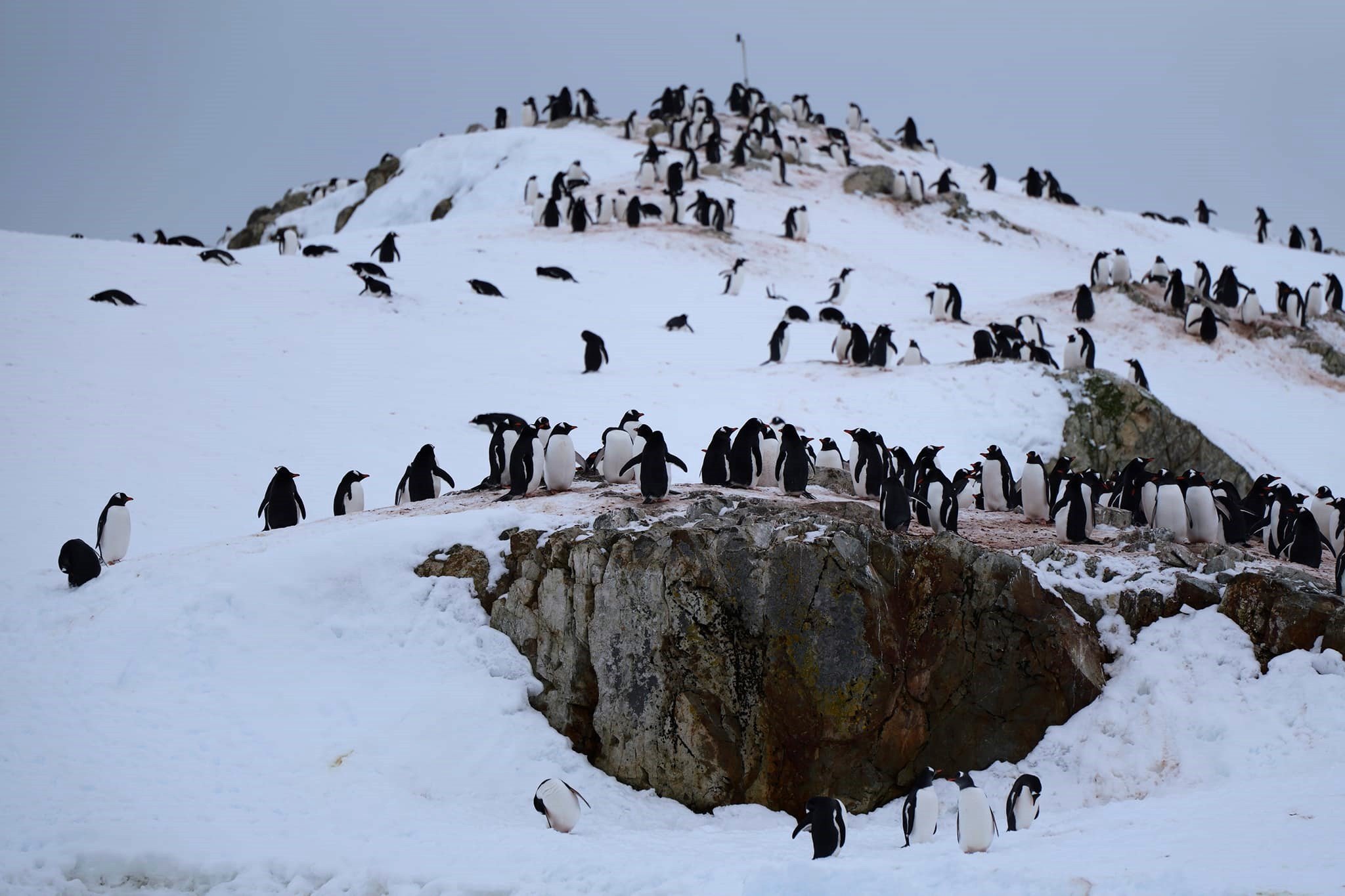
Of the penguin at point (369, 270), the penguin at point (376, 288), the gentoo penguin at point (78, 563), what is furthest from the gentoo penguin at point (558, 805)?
the penguin at point (369, 270)

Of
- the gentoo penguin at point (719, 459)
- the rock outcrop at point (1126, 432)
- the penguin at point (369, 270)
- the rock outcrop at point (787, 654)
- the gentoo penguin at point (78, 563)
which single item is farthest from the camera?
the penguin at point (369, 270)

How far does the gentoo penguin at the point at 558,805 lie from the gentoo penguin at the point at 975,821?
3.00 meters

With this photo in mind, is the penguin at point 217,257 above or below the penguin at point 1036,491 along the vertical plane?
above

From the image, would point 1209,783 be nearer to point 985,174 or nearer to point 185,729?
point 185,729

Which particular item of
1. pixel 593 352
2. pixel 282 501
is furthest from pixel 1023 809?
pixel 593 352

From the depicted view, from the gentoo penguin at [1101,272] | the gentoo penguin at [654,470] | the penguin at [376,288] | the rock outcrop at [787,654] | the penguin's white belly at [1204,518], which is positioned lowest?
the rock outcrop at [787,654]

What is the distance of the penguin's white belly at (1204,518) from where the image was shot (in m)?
12.7

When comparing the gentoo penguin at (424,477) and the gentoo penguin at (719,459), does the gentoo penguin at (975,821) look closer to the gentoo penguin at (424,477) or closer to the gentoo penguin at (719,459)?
the gentoo penguin at (719,459)

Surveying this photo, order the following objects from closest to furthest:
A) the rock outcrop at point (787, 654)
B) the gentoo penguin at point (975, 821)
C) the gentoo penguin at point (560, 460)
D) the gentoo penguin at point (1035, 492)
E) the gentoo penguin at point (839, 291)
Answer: the gentoo penguin at point (975, 821) < the rock outcrop at point (787, 654) < the gentoo penguin at point (560, 460) < the gentoo penguin at point (1035, 492) < the gentoo penguin at point (839, 291)

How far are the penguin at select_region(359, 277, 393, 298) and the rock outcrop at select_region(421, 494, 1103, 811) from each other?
14.8 m

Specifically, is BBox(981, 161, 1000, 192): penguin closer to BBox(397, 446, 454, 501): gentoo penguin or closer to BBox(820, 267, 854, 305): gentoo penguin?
BBox(820, 267, 854, 305): gentoo penguin

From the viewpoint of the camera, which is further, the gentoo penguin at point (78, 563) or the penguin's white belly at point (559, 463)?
the penguin's white belly at point (559, 463)

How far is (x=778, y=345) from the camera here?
21.8 meters

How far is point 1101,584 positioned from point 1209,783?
2.18 metres
